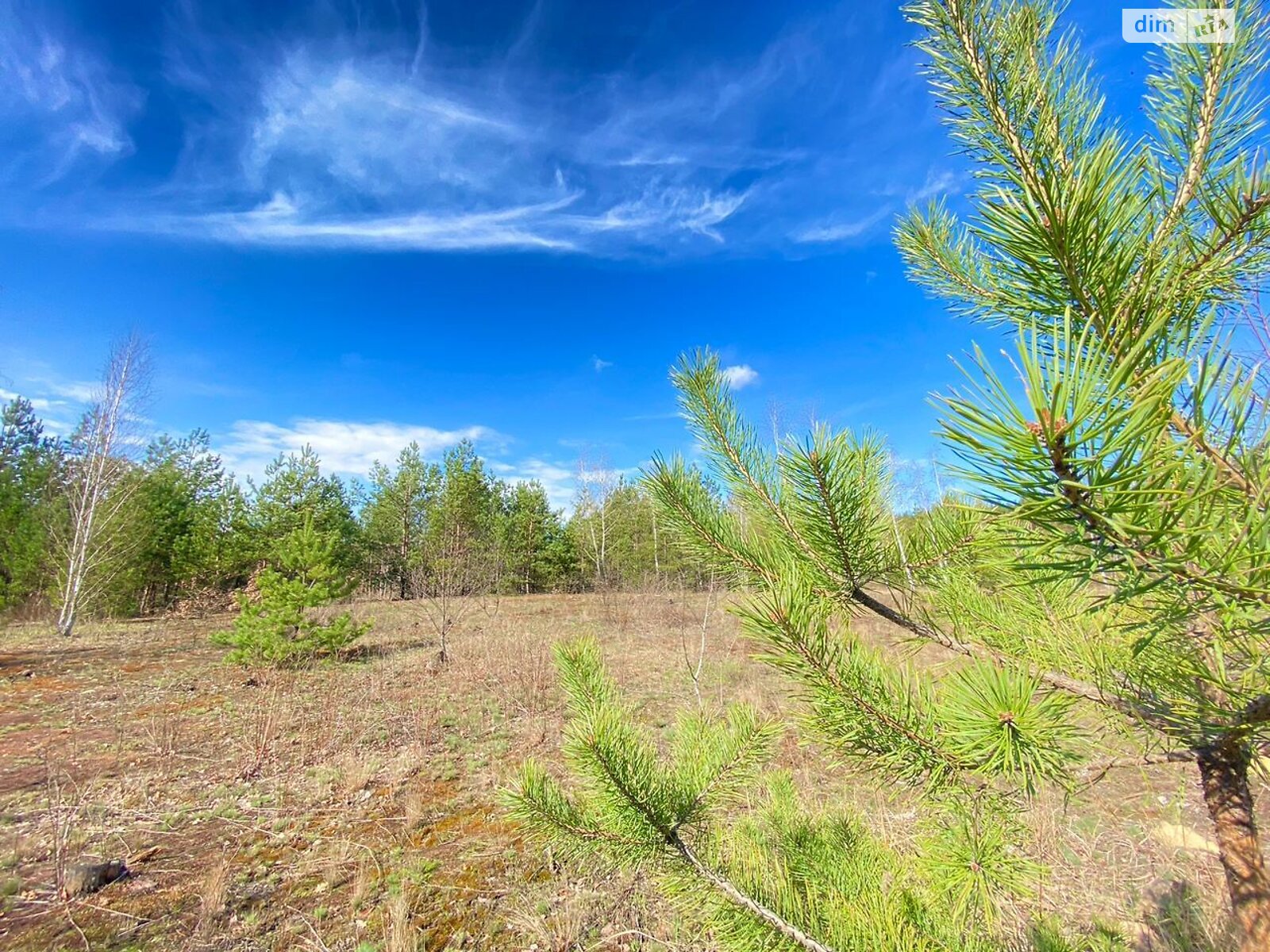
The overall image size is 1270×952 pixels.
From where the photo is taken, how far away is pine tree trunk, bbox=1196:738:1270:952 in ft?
1.90

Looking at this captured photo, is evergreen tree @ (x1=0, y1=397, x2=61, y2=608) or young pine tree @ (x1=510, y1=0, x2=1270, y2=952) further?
evergreen tree @ (x1=0, y1=397, x2=61, y2=608)

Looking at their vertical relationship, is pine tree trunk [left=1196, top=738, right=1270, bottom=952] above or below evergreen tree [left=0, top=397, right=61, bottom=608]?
below

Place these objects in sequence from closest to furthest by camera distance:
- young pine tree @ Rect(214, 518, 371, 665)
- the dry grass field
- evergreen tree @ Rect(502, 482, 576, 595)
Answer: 1. the dry grass field
2. young pine tree @ Rect(214, 518, 371, 665)
3. evergreen tree @ Rect(502, 482, 576, 595)

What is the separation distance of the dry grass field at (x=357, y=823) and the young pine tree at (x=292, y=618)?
24.9 inches

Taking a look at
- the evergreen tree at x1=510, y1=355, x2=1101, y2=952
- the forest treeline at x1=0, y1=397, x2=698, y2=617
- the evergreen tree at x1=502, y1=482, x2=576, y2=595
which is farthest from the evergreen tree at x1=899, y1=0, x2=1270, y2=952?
the evergreen tree at x1=502, y1=482, x2=576, y2=595

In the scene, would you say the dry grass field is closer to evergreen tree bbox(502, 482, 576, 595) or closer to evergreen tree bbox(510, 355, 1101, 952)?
evergreen tree bbox(510, 355, 1101, 952)

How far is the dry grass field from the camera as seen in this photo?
245cm

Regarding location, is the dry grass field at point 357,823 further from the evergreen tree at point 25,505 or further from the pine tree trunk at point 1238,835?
the evergreen tree at point 25,505

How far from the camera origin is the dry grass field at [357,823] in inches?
96.4

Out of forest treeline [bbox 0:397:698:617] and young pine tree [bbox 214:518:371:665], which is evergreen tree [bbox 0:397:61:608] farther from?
young pine tree [bbox 214:518:371:665]

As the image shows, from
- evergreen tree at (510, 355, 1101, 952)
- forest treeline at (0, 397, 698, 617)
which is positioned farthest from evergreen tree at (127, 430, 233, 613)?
evergreen tree at (510, 355, 1101, 952)

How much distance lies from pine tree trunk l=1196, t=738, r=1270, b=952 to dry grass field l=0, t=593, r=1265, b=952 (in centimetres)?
6

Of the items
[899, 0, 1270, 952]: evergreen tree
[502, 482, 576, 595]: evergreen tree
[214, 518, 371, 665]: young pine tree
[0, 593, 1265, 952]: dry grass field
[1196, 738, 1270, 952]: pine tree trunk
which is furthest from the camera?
[502, 482, 576, 595]: evergreen tree

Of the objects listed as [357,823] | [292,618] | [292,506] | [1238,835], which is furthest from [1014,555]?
[292,506]
